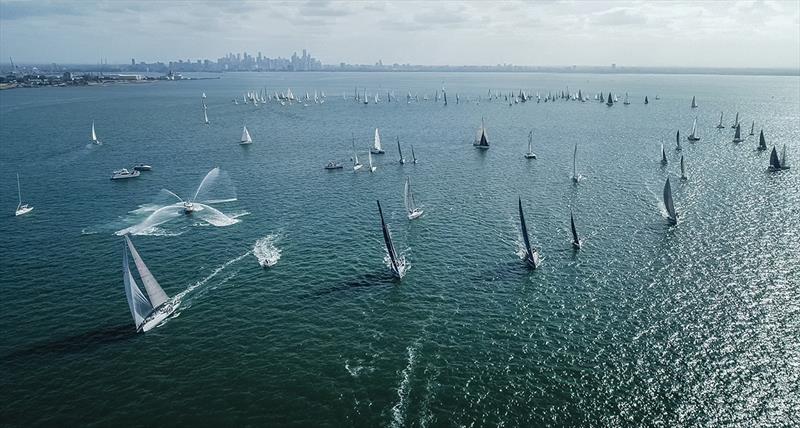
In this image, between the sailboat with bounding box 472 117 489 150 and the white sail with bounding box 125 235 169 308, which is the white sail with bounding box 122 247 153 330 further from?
the sailboat with bounding box 472 117 489 150

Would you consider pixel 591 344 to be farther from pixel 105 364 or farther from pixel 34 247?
pixel 34 247

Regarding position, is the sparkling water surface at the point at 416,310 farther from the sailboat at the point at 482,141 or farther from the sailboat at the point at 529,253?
the sailboat at the point at 482,141

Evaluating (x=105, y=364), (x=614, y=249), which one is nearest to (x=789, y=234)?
(x=614, y=249)

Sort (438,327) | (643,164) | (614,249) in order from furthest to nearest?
(643,164) → (614,249) → (438,327)

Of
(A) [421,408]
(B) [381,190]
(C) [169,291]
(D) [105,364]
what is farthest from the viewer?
(B) [381,190]

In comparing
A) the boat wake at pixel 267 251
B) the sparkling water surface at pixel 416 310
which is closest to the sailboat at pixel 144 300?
the sparkling water surface at pixel 416 310
